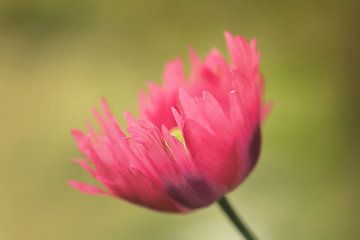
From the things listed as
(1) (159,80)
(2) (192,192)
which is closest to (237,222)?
(2) (192,192)

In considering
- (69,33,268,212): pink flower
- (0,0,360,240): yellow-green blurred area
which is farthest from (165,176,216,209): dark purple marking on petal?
(0,0,360,240): yellow-green blurred area

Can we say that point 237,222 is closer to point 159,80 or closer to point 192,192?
point 192,192

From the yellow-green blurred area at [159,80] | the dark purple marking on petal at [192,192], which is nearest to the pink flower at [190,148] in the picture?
the dark purple marking on petal at [192,192]

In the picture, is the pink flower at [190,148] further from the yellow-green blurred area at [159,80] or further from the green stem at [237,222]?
the yellow-green blurred area at [159,80]

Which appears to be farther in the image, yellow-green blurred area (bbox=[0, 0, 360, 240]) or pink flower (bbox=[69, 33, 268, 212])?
yellow-green blurred area (bbox=[0, 0, 360, 240])

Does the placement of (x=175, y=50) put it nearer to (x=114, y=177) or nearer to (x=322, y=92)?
(x=322, y=92)

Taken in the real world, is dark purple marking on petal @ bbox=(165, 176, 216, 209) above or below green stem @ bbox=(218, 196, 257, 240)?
above

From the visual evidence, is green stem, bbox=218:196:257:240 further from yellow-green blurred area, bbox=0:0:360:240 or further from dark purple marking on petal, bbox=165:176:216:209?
yellow-green blurred area, bbox=0:0:360:240
